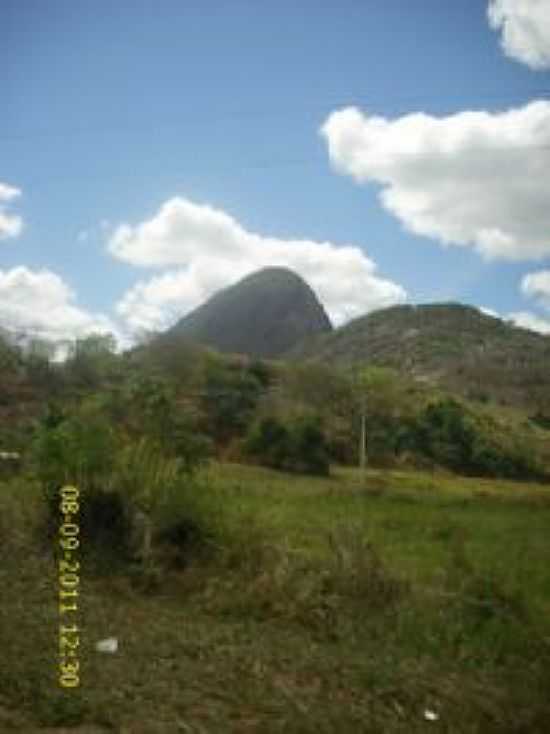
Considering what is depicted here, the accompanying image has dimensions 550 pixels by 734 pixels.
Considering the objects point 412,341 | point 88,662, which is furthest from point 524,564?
point 412,341

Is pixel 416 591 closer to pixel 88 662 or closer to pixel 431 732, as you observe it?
pixel 431 732

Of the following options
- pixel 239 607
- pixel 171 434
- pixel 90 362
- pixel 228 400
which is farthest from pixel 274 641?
pixel 90 362

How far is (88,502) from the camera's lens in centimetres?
1036

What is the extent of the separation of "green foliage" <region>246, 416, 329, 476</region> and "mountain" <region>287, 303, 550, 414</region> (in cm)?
3706

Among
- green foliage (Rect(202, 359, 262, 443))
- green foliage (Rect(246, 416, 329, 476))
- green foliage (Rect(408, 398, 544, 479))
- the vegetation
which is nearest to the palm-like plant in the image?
the vegetation

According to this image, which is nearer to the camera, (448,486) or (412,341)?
(448,486)

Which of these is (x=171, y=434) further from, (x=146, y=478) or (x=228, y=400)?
(x=228, y=400)

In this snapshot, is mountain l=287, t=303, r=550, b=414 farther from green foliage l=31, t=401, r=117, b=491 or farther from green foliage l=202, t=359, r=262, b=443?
green foliage l=31, t=401, r=117, b=491

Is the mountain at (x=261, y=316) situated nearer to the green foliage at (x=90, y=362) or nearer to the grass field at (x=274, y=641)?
the green foliage at (x=90, y=362)

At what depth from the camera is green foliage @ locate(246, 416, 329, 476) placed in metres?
34.8

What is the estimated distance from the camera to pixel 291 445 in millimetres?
35344

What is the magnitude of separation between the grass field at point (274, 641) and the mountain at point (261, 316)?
3655 inches

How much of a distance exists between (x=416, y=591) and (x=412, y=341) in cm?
8643

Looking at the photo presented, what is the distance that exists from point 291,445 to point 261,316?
74.3 meters
